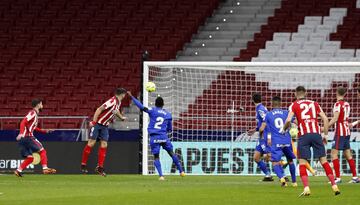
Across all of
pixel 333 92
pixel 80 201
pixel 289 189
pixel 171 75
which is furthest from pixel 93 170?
pixel 80 201

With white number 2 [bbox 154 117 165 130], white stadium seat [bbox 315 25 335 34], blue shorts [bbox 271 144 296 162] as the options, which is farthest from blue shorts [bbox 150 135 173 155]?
white stadium seat [bbox 315 25 335 34]

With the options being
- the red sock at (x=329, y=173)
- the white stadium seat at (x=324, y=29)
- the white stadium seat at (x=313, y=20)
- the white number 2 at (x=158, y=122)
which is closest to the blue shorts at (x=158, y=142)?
the white number 2 at (x=158, y=122)

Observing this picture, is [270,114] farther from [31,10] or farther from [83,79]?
[31,10]

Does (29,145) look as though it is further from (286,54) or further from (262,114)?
(286,54)

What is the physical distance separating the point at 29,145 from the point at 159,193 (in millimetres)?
8047

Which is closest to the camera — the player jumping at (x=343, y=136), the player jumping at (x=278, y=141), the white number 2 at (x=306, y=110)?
the white number 2 at (x=306, y=110)

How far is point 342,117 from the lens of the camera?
20.4 meters

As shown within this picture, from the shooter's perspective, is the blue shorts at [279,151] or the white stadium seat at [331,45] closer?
the blue shorts at [279,151]

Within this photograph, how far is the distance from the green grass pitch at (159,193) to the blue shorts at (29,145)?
2.77 m

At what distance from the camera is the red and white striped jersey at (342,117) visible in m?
20.1

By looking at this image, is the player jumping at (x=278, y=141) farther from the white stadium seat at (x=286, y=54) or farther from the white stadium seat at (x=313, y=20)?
the white stadium seat at (x=313, y=20)

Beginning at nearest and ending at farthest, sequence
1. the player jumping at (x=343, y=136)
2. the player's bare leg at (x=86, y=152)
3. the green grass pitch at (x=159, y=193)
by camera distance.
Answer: the green grass pitch at (x=159, y=193) < the player jumping at (x=343, y=136) < the player's bare leg at (x=86, y=152)

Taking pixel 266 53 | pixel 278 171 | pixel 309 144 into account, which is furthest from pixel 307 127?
pixel 266 53

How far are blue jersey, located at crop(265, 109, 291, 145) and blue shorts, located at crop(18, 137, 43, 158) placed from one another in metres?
6.26
